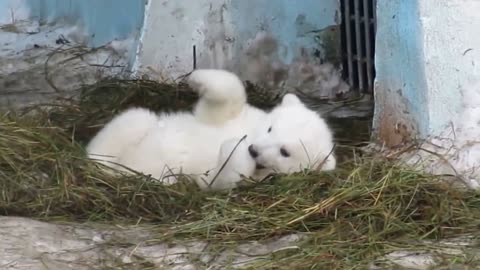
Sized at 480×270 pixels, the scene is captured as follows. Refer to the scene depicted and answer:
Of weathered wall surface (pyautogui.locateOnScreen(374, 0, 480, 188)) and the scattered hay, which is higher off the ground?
weathered wall surface (pyautogui.locateOnScreen(374, 0, 480, 188))

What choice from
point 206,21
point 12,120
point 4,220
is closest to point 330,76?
point 206,21

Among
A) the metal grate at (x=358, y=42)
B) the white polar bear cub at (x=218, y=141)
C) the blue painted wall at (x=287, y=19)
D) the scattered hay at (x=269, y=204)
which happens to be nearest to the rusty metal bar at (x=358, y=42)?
the metal grate at (x=358, y=42)

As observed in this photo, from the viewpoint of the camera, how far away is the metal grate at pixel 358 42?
5.73 meters

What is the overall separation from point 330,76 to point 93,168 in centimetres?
189

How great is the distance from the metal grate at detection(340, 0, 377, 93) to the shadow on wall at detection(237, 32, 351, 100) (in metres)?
0.07

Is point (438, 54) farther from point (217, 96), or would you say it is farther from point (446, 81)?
point (217, 96)

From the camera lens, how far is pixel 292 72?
19.4ft

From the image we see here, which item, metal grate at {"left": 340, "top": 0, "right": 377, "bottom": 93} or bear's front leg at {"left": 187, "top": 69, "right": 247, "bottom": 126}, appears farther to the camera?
metal grate at {"left": 340, "top": 0, "right": 377, "bottom": 93}

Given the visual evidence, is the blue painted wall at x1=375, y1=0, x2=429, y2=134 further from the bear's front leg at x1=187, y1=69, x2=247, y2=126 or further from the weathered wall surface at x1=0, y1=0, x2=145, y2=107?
the weathered wall surface at x1=0, y1=0, x2=145, y2=107

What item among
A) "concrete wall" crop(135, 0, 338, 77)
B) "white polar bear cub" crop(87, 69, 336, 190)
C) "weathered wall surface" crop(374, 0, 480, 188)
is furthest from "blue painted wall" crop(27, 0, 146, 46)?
"weathered wall surface" crop(374, 0, 480, 188)

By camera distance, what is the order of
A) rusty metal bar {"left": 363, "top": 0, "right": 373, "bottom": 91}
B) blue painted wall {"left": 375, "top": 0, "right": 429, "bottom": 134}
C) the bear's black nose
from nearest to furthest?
1. the bear's black nose
2. blue painted wall {"left": 375, "top": 0, "right": 429, "bottom": 134}
3. rusty metal bar {"left": 363, "top": 0, "right": 373, "bottom": 91}

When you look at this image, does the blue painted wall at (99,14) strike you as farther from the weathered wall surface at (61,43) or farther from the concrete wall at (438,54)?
the concrete wall at (438,54)

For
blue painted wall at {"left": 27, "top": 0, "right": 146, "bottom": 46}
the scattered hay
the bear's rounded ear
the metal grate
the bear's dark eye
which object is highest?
blue painted wall at {"left": 27, "top": 0, "right": 146, "bottom": 46}

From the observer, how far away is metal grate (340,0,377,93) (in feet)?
18.8
